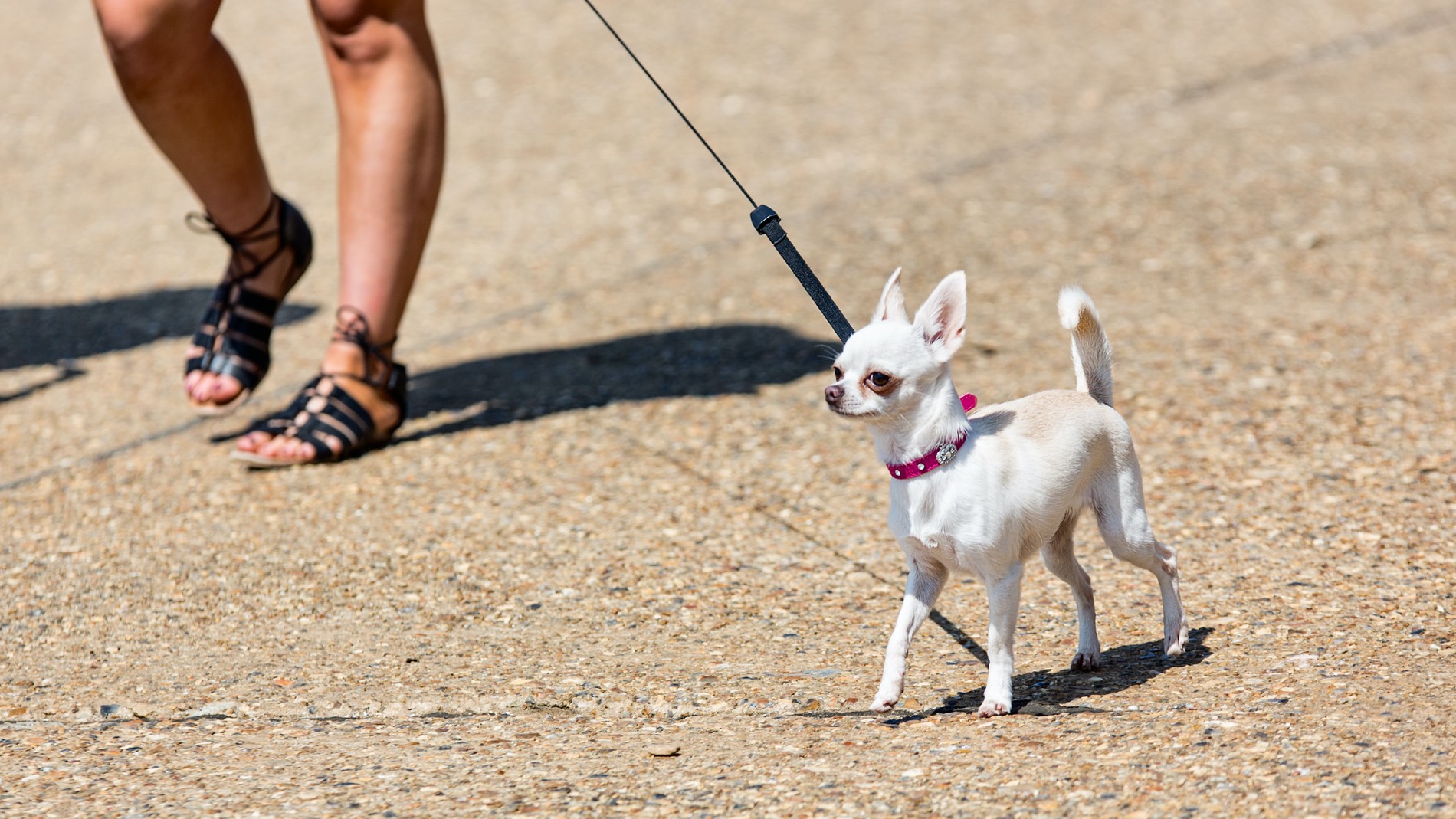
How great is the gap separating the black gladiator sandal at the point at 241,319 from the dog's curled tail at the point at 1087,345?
8.55 feet

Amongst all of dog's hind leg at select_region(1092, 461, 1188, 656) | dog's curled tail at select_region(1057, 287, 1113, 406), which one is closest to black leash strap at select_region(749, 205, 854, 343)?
dog's curled tail at select_region(1057, 287, 1113, 406)

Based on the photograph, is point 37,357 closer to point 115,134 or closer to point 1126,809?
point 115,134

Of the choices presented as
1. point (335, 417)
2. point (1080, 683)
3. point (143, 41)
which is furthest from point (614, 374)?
point (1080, 683)

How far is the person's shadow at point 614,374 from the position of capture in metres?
4.95

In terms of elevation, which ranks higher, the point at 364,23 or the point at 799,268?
the point at 799,268

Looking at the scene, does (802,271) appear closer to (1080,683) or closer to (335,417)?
(1080,683)

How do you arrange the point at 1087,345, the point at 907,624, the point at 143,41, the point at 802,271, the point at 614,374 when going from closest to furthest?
the point at 907,624
the point at 802,271
the point at 1087,345
the point at 143,41
the point at 614,374

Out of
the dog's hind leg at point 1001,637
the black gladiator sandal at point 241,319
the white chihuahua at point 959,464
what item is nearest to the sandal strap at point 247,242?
the black gladiator sandal at point 241,319

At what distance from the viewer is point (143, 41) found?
4.12 m

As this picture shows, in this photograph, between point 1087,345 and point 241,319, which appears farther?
point 241,319

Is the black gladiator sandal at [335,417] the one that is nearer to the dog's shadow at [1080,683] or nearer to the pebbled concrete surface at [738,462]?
the pebbled concrete surface at [738,462]

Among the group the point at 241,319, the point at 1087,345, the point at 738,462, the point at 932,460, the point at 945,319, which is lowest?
the point at 241,319

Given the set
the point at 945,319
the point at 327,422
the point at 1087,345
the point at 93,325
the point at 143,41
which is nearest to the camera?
the point at 945,319

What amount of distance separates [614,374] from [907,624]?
8.42 feet
